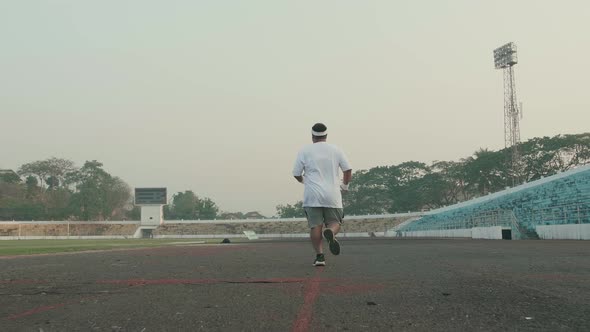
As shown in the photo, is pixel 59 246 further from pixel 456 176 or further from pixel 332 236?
pixel 456 176

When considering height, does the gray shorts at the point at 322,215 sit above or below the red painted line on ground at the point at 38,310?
above

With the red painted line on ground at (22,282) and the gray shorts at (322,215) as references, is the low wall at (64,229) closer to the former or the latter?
the red painted line on ground at (22,282)

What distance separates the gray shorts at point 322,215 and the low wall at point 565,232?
74.3 ft

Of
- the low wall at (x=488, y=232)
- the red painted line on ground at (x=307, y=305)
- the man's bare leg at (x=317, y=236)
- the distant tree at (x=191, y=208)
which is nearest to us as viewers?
the red painted line on ground at (x=307, y=305)

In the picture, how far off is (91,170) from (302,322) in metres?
125

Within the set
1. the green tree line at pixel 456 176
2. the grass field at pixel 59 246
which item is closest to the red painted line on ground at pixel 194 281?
the grass field at pixel 59 246

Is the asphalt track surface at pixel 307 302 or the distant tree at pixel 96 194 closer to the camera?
the asphalt track surface at pixel 307 302

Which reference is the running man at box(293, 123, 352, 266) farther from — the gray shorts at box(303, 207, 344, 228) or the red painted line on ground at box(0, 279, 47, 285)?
the red painted line on ground at box(0, 279, 47, 285)

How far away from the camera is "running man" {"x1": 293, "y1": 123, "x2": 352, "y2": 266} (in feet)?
23.8

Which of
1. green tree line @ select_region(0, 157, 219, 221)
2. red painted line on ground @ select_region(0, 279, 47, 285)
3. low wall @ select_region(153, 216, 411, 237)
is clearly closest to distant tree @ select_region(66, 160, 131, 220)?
green tree line @ select_region(0, 157, 219, 221)

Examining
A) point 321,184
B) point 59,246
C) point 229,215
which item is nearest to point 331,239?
point 321,184

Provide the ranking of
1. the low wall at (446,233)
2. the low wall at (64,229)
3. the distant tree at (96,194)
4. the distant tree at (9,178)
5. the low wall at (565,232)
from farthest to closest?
the distant tree at (9,178) → the distant tree at (96,194) → the low wall at (64,229) → the low wall at (446,233) → the low wall at (565,232)

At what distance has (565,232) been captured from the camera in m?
27.7

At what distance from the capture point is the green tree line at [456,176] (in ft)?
242
